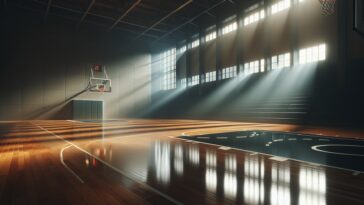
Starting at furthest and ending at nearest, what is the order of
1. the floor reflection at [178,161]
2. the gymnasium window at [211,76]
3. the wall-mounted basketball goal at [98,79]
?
the wall-mounted basketball goal at [98,79]
the gymnasium window at [211,76]
the floor reflection at [178,161]

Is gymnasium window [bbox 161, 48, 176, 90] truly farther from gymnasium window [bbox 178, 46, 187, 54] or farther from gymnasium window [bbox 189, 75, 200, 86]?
gymnasium window [bbox 189, 75, 200, 86]

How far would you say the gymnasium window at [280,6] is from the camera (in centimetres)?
1345

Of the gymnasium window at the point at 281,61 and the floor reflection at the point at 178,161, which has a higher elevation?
the gymnasium window at the point at 281,61

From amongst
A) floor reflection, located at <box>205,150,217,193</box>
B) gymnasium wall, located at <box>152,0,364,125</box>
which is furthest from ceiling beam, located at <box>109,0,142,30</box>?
floor reflection, located at <box>205,150,217,193</box>

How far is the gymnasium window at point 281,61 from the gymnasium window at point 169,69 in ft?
35.6

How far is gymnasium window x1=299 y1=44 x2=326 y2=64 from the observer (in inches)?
457

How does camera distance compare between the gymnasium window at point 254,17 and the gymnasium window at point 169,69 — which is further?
the gymnasium window at point 169,69

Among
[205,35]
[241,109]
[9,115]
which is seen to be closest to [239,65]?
[241,109]

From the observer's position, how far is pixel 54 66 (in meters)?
18.2

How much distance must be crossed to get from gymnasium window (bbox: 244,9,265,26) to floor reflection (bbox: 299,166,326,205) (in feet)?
47.0

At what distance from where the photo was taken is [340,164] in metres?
3.01

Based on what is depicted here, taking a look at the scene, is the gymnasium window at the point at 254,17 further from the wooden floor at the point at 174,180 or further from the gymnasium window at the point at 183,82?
the wooden floor at the point at 174,180

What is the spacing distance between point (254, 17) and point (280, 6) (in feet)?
6.22

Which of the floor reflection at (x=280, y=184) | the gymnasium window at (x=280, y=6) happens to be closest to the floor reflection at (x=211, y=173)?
the floor reflection at (x=280, y=184)
